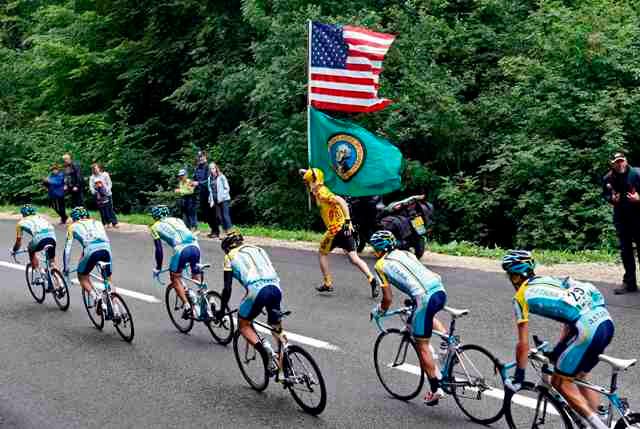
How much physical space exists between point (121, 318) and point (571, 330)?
21.1 feet

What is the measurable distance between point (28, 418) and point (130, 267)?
764 centimetres

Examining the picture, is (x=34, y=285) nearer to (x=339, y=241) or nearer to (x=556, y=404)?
(x=339, y=241)

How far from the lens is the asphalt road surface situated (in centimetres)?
732

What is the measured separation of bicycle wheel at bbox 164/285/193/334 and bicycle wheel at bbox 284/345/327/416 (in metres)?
3.22

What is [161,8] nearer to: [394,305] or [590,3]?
[590,3]

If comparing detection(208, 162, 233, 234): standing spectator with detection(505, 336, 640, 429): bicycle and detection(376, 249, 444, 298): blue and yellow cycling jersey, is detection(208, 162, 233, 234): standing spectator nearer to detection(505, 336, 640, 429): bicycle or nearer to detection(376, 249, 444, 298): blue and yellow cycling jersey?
Answer: detection(376, 249, 444, 298): blue and yellow cycling jersey

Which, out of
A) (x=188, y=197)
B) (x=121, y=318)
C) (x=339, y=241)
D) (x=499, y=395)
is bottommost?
(x=188, y=197)

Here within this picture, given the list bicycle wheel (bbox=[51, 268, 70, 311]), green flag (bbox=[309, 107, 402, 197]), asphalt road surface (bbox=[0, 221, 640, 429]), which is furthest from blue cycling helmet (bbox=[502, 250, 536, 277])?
green flag (bbox=[309, 107, 402, 197])

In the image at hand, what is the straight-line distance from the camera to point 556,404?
580 centimetres

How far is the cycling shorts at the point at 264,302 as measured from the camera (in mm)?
7676

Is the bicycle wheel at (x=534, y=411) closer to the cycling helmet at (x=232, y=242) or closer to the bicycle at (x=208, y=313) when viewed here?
the cycling helmet at (x=232, y=242)

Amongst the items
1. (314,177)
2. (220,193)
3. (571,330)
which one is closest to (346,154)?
(220,193)

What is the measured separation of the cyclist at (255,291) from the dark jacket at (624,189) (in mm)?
5653

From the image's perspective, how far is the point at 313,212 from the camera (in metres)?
20.5
